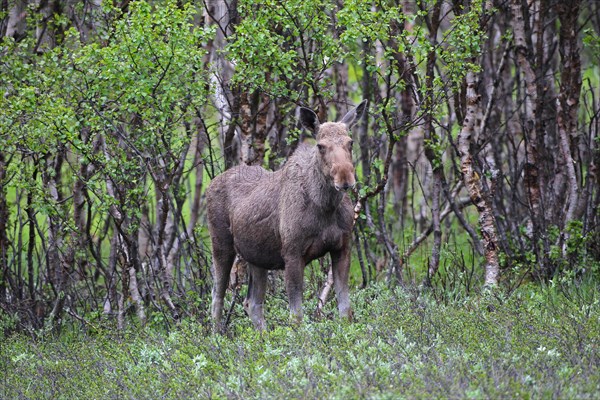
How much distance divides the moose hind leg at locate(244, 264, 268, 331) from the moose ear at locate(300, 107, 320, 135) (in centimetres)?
195

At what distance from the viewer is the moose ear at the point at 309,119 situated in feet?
32.6

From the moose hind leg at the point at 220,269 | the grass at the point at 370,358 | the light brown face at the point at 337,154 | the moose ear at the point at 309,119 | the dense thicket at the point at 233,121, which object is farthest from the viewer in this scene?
the moose hind leg at the point at 220,269

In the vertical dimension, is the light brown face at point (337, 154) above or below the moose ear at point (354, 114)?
below

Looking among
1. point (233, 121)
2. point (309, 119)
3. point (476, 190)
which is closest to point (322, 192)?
point (309, 119)

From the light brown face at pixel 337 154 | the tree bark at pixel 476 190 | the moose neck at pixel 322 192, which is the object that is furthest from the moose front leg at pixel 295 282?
the tree bark at pixel 476 190

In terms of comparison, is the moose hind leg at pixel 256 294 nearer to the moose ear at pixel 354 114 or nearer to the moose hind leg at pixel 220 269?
the moose hind leg at pixel 220 269

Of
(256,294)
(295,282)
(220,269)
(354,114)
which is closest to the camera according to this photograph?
(295,282)

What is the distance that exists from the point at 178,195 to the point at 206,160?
0.75 meters

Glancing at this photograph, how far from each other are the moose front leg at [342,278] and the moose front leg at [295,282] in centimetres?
35

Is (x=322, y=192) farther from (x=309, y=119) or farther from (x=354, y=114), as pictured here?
(x=354, y=114)

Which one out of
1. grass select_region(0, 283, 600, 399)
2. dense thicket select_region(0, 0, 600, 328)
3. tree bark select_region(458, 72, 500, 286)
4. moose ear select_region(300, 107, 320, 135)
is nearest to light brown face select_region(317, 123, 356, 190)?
moose ear select_region(300, 107, 320, 135)

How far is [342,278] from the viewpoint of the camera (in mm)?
9859

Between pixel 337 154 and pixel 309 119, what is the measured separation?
2.66ft

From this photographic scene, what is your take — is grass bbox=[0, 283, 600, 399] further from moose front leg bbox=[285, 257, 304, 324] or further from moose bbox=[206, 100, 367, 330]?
moose bbox=[206, 100, 367, 330]
